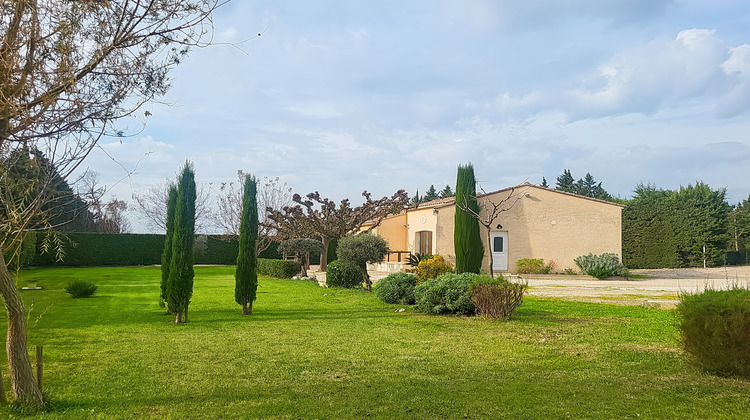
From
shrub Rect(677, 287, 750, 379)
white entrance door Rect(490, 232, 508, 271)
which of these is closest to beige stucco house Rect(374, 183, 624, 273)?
white entrance door Rect(490, 232, 508, 271)

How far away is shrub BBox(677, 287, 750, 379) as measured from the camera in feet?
18.7

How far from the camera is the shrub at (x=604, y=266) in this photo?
932 inches

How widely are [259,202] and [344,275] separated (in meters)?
17.0

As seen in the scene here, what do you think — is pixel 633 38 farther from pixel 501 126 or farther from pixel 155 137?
pixel 155 137

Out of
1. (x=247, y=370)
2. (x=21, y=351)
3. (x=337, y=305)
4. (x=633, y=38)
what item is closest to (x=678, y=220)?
(x=633, y=38)

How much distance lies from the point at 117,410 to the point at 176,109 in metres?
3.09

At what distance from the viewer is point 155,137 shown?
5.86 m

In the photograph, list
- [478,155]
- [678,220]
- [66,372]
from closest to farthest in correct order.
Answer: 1. [66,372]
2. [478,155]
3. [678,220]

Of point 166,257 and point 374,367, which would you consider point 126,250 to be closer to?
point 166,257

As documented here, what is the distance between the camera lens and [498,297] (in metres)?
10.3

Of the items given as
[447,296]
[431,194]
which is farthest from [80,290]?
[431,194]

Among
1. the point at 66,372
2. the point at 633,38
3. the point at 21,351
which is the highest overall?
the point at 633,38

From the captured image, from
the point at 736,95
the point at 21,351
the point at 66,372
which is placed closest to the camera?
the point at 21,351

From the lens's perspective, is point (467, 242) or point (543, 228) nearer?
point (467, 242)
